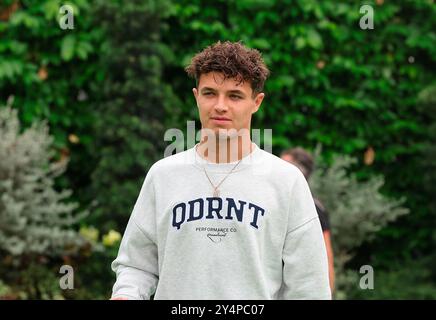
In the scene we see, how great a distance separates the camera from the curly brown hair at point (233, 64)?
9.37 feet

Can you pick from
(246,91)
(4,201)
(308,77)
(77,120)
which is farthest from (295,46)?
(246,91)

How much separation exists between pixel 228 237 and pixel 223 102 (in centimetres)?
46

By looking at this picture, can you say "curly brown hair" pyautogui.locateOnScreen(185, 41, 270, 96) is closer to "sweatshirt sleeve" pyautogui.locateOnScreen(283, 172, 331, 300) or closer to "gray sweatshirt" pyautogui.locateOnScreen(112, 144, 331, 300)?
"gray sweatshirt" pyautogui.locateOnScreen(112, 144, 331, 300)

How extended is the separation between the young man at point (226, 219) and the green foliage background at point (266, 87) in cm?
421

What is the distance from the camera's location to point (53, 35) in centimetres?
784

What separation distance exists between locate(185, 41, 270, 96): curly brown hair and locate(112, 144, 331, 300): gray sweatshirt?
0.27 meters

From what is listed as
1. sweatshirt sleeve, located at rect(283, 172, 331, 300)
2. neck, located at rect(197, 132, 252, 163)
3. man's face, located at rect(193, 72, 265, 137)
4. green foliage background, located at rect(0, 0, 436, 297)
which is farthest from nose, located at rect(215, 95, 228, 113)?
green foliage background, located at rect(0, 0, 436, 297)

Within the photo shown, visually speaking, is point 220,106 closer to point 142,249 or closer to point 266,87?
point 142,249

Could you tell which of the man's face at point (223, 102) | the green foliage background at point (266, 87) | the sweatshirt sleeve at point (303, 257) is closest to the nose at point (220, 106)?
the man's face at point (223, 102)

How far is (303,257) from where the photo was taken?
2.82m

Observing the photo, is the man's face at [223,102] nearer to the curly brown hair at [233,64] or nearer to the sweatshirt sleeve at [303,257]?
the curly brown hair at [233,64]

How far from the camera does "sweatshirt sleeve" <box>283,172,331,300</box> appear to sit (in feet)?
9.23

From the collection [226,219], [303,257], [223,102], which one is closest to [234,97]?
[223,102]

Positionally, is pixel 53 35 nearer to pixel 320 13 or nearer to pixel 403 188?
pixel 320 13
